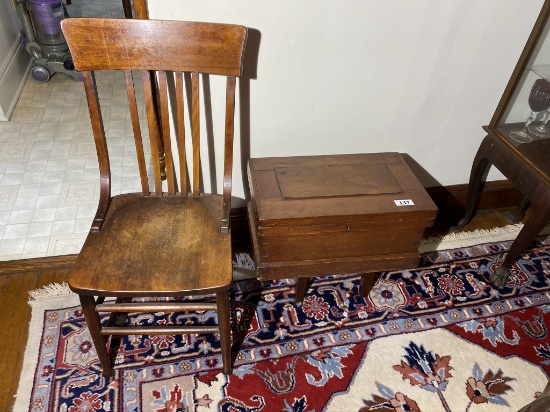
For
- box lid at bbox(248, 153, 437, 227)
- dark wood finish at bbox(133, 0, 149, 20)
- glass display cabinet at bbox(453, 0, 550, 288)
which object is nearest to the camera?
dark wood finish at bbox(133, 0, 149, 20)

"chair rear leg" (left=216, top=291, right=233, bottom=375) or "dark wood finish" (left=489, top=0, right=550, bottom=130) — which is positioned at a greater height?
"dark wood finish" (left=489, top=0, right=550, bottom=130)

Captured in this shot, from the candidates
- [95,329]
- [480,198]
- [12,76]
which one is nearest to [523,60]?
[480,198]

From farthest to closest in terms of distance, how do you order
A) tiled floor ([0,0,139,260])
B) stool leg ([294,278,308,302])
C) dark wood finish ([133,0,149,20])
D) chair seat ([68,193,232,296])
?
tiled floor ([0,0,139,260]), stool leg ([294,278,308,302]), dark wood finish ([133,0,149,20]), chair seat ([68,193,232,296])

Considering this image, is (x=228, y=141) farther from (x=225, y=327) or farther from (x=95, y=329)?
(x=95, y=329)

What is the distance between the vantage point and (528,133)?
1.83m

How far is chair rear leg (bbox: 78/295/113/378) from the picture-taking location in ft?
4.43

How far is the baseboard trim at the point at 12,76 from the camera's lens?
9.51 ft

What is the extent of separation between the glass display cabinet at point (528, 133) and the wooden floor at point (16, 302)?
197 centimetres

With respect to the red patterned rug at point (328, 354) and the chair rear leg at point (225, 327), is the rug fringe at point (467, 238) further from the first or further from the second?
the chair rear leg at point (225, 327)

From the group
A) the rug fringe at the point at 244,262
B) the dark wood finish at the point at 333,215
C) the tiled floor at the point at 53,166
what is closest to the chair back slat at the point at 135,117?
the dark wood finish at the point at 333,215

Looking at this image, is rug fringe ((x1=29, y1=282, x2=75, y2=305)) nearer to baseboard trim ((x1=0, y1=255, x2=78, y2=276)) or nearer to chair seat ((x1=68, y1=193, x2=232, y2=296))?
baseboard trim ((x1=0, y1=255, x2=78, y2=276))

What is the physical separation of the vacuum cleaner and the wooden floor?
5.96ft

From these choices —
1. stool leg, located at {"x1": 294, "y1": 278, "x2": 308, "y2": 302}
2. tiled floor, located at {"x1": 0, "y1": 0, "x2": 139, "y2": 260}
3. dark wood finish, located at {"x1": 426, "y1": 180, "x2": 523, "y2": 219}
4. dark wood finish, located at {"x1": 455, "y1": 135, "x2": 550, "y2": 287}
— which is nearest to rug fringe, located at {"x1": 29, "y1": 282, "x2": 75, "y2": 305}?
tiled floor, located at {"x1": 0, "y1": 0, "x2": 139, "y2": 260}

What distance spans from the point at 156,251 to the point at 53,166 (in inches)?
60.6
